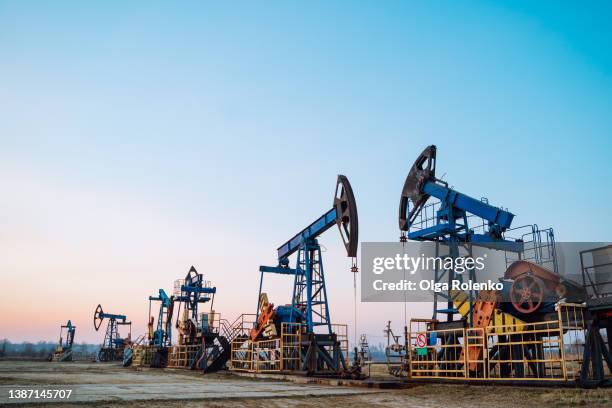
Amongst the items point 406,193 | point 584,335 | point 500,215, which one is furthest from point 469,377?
point 406,193

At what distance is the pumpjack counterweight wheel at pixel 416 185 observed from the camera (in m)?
19.9

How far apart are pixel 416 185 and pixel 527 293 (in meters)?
7.63

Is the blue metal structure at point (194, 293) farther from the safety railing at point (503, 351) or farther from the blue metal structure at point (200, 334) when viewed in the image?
the safety railing at point (503, 351)

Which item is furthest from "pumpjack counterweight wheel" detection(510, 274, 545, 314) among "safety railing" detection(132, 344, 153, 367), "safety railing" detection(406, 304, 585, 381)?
"safety railing" detection(132, 344, 153, 367)

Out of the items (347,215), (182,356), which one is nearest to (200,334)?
(182,356)

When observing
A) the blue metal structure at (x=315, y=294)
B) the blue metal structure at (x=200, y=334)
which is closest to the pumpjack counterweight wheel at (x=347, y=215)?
the blue metal structure at (x=315, y=294)

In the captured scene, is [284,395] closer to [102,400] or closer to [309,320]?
[102,400]

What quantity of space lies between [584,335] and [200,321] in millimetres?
20945

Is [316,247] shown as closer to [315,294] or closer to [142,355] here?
[315,294]

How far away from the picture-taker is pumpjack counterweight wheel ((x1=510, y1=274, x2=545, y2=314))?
13335 mm

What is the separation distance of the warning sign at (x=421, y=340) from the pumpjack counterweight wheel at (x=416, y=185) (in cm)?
557

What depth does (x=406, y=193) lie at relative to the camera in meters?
20.9

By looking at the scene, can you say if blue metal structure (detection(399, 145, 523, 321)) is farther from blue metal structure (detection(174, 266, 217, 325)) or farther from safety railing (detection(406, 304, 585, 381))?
blue metal structure (detection(174, 266, 217, 325))

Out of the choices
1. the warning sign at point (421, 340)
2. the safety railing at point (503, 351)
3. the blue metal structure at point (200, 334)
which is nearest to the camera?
the safety railing at point (503, 351)
